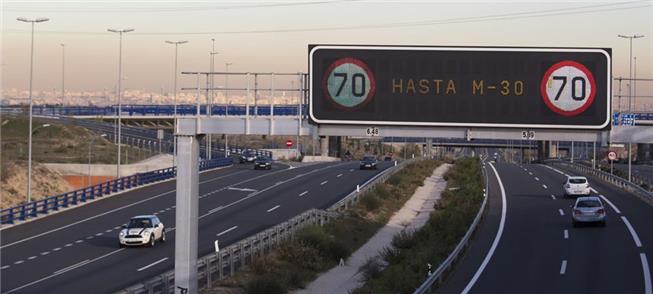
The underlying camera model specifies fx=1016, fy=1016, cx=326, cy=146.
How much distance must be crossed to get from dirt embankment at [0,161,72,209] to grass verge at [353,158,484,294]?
3022 centimetres

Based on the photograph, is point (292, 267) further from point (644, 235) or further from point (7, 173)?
point (7, 173)

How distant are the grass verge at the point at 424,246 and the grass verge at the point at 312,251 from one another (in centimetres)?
230

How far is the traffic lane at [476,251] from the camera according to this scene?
30.4 metres

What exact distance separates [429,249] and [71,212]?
26.9 meters

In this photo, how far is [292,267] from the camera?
3684 centimetres

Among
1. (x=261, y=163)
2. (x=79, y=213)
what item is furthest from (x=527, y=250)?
(x=261, y=163)

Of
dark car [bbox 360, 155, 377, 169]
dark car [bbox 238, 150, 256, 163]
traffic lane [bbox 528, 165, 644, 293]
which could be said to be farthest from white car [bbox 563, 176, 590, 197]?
dark car [bbox 238, 150, 256, 163]

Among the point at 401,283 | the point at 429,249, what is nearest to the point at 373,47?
the point at 401,283

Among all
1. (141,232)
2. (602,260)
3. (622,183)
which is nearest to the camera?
(602,260)

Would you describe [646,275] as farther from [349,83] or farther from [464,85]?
[349,83]

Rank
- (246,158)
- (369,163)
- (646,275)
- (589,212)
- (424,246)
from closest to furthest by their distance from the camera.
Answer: (646,275), (424,246), (589,212), (369,163), (246,158)

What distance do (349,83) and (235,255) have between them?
1555cm

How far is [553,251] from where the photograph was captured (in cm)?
3759

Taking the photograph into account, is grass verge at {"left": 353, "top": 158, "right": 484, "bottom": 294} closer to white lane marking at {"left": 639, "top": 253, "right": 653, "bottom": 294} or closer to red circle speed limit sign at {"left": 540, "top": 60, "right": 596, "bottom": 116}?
white lane marking at {"left": 639, "top": 253, "right": 653, "bottom": 294}
